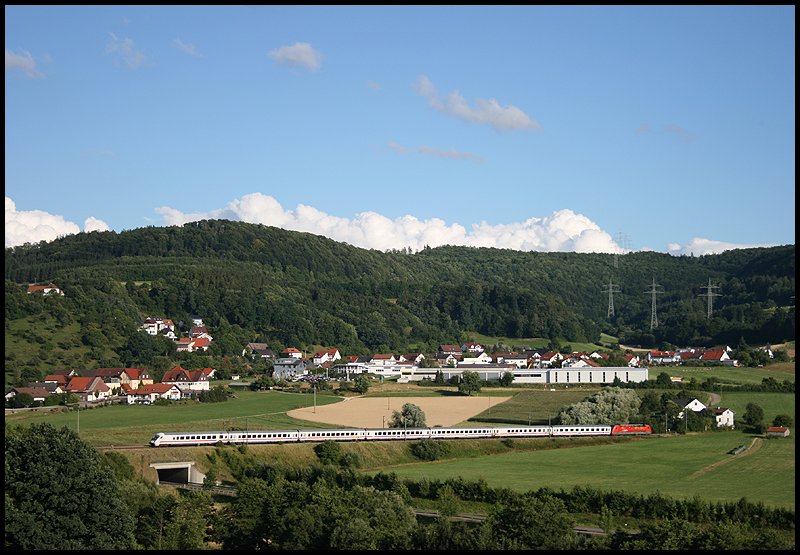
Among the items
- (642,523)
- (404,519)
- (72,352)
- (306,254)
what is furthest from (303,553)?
(306,254)

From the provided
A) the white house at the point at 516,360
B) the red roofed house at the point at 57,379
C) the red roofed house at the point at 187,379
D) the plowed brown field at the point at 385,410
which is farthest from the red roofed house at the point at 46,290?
the white house at the point at 516,360

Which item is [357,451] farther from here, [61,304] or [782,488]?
[61,304]

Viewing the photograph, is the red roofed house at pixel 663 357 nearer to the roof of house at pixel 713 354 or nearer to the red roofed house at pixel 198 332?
the roof of house at pixel 713 354

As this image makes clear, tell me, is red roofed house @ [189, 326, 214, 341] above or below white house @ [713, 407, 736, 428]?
above

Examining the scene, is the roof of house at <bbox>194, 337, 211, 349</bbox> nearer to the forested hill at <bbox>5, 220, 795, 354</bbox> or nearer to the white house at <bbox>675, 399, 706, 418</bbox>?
the forested hill at <bbox>5, 220, 795, 354</bbox>

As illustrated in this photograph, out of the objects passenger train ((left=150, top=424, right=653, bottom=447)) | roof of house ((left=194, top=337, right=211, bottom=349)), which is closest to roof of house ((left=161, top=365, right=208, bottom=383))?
roof of house ((left=194, top=337, right=211, bottom=349))
